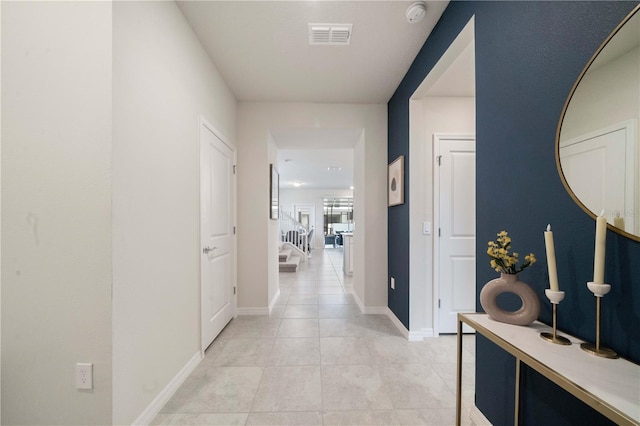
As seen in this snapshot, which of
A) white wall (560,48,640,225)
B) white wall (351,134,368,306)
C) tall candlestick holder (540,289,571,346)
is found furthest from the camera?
white wall (351,134,368,306)

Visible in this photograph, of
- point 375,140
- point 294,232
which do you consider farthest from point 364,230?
point 294,232

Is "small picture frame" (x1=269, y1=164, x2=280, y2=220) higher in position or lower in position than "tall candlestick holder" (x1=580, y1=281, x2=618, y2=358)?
higher

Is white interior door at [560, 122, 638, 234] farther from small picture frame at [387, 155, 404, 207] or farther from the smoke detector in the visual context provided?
small picture frame at [387, 155, 404, 207]

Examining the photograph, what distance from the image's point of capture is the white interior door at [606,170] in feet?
2.36

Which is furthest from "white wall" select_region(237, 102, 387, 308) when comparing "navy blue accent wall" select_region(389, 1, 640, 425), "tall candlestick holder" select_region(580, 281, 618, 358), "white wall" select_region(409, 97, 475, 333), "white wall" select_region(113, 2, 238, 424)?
"tall candlestick holder" select_region(580, 281, 618, 358)

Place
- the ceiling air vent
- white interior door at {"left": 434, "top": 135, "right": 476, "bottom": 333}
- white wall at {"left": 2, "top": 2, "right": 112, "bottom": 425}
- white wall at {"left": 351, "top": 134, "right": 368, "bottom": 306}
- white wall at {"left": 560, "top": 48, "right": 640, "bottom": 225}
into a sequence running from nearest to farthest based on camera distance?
1. white wall at {"left": 560, "top": 48, "right": 640, "bottom": 225}
2. white wall at {"left": 2, "top": 2, "right": 112, "bottom": 425}
3. the ceiling air vent
4. white interior door at {"left": 434, "top": 135, "right": 476, "bottom": 333}
5. white wall at {"left": 351, "top": 134, "right": 368, "bottom": 306}

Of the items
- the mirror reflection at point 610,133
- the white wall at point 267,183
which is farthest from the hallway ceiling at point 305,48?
→ the mirror reflection at point 610,133

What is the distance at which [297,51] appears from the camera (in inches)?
A: 84.9

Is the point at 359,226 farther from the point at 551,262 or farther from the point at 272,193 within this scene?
the point at 551,262

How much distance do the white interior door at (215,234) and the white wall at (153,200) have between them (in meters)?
0.12

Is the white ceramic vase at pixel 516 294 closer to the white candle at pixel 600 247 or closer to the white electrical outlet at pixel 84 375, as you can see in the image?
the white candle at pixel 600 247

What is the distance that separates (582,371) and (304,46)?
247 centimetres

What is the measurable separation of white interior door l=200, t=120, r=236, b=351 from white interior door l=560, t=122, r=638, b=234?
226 cm

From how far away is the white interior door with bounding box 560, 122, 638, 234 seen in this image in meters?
0.72
